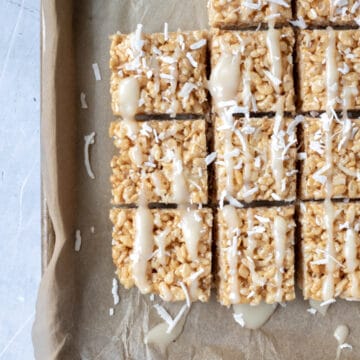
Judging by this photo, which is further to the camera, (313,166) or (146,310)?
(146,310)

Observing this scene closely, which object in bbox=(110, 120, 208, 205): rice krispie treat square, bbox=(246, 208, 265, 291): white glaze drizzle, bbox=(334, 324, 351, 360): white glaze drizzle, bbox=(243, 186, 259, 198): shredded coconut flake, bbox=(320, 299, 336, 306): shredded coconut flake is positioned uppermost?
bbox=(110, 120, 208, 205): rice krispie treat square

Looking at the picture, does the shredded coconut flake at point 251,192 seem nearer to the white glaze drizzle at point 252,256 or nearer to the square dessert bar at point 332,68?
the white glaze drizzle at point 252,256

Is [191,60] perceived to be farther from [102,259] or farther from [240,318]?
[240,318]

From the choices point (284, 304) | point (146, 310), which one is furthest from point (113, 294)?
point (284, 304)

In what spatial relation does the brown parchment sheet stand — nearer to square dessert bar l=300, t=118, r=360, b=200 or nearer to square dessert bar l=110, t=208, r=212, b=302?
square dessert bar l=110, t=208, r=212, b=302

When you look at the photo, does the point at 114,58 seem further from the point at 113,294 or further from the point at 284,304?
the point at 284,304

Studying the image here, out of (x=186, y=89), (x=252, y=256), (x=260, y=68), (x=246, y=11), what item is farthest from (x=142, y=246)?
(x=246, y=11)

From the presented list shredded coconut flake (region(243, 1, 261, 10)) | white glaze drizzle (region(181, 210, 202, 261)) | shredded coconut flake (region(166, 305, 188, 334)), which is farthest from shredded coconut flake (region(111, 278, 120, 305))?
shredded coconut flake (region(243, 1, 261, 10))
